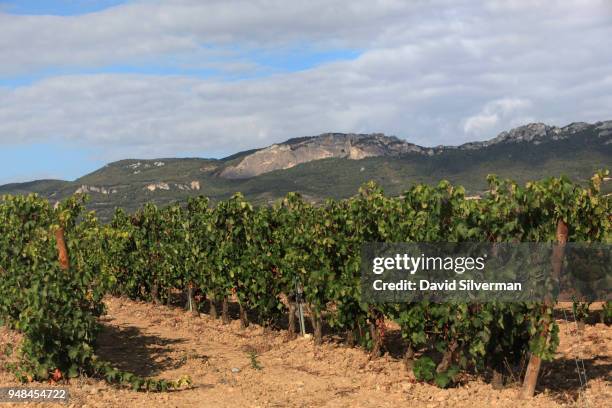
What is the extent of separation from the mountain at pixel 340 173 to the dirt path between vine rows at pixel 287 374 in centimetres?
10152

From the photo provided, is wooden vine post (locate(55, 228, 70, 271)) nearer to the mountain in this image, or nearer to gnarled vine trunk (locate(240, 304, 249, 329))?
gnarled vine trunk (locate(240, 304, 249, 329))

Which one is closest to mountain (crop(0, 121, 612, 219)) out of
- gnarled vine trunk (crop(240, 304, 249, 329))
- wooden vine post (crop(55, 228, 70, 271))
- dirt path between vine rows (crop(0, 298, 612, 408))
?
gnarled vine trunk (crop(240, 304, 249, 329))

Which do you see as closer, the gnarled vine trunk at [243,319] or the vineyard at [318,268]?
the vineyard at [318,268]

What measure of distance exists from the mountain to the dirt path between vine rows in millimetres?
101516

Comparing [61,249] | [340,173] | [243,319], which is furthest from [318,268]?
[340,173]

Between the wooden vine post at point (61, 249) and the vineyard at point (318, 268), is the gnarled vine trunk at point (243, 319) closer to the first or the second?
the vineyard at point (318, 268)

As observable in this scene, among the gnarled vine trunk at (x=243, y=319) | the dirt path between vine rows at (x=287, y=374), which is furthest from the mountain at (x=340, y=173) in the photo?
the dirt path between vine rows at (x=287, y=374)

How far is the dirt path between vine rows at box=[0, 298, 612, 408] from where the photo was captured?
10016 millimetres

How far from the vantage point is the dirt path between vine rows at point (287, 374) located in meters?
10.0

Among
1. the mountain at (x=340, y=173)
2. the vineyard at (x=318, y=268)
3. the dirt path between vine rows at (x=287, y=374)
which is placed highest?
the mountain at (x=340, y=173)

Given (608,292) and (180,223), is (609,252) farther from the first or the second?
(180,223)

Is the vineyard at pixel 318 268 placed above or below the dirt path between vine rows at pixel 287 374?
above

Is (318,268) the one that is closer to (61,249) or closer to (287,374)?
(287,374)

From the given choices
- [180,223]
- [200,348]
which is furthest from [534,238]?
[180,223]
